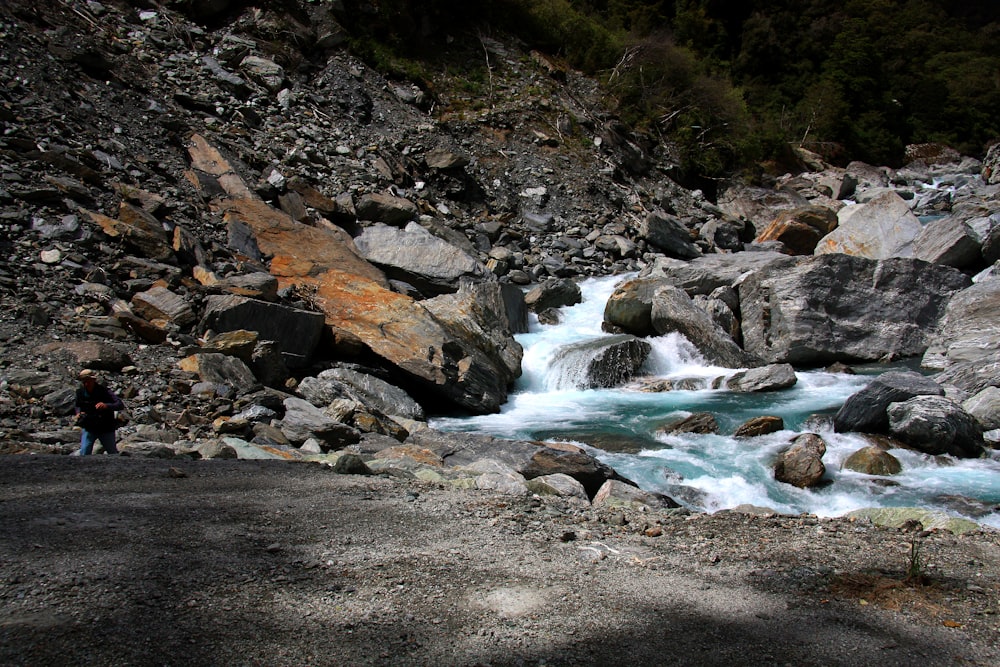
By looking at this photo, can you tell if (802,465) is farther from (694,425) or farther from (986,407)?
(986,407)

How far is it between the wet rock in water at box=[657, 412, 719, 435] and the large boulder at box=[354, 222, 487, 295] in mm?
6690

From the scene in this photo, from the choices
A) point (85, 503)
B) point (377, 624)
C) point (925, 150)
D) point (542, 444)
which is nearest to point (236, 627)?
point (377, 624)

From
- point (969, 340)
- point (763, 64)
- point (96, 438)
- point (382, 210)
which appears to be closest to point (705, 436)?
point (969, 340)

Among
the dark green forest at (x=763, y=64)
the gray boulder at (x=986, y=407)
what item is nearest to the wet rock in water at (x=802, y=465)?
the gray boulder at (x=986, y=407)

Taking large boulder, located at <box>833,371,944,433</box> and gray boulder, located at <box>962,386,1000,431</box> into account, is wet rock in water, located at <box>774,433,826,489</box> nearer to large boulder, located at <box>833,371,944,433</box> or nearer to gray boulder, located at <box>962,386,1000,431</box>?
large boulder, located at <box>833,371,944,433</box>

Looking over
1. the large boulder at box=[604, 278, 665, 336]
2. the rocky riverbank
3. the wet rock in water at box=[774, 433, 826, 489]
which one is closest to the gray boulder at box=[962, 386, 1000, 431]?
the rocky riverbank

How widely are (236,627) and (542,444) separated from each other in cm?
614

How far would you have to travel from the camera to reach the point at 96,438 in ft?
21.4

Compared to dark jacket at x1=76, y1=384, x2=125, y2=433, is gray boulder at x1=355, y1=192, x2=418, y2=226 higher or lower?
higher

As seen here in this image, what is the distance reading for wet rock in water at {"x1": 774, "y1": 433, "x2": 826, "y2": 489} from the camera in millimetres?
8125

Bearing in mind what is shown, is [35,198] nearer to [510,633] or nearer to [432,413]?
[432,413]

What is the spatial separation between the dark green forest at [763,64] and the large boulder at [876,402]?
20651 millimetres

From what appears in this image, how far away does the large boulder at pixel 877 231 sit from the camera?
53.3ft

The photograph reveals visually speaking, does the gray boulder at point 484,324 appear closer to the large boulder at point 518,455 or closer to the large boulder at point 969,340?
the large boulder at point 518,455
